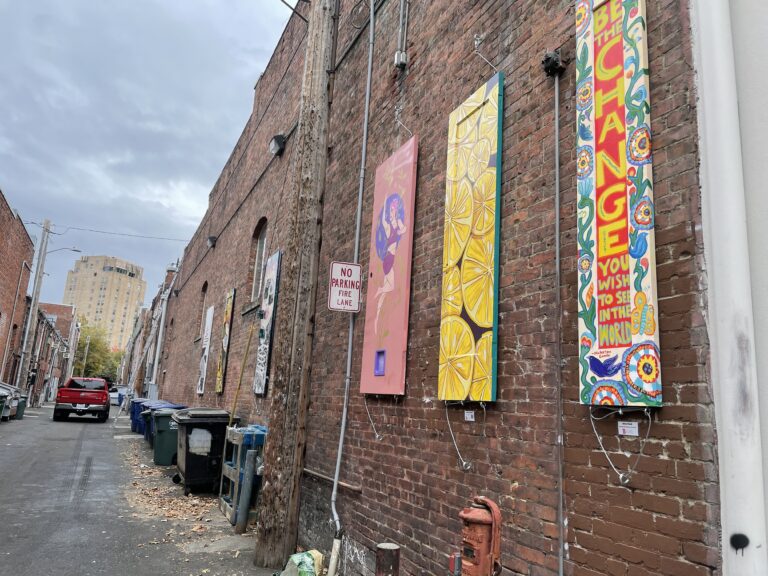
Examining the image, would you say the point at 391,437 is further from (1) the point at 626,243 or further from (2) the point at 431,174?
(1) the point at 626,243

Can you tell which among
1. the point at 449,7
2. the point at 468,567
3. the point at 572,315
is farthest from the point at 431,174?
the point at 468,567

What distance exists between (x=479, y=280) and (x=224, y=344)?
10.1 m

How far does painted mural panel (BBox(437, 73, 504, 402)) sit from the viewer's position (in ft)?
12.8

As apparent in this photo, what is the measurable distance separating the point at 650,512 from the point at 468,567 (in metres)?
0.92

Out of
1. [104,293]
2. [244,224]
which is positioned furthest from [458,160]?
[104,293]

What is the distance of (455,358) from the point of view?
4.23 m

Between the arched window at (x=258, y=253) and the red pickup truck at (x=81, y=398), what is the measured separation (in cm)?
1503

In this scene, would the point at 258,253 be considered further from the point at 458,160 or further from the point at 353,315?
the point at 458,160

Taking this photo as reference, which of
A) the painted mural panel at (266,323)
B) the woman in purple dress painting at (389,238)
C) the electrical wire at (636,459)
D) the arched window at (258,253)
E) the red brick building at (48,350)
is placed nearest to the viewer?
the electrical wire at (636,459)

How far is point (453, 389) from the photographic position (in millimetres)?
4184

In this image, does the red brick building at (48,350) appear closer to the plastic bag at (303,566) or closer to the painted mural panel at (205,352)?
the painted mural panel at (205,352)

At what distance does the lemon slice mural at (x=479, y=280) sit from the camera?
3.91m

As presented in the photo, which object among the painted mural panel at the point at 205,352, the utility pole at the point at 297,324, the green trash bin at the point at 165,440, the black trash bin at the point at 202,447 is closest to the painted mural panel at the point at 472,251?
the utility pole at the point at 297,324

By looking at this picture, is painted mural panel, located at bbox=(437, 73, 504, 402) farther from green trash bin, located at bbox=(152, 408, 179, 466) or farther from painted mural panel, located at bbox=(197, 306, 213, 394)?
painted mural panel, located at bbox=(197, 306, 213, 394)
